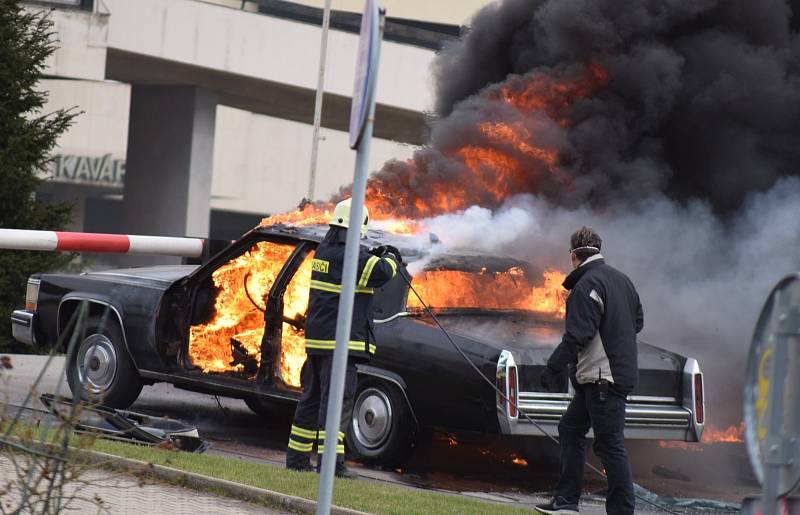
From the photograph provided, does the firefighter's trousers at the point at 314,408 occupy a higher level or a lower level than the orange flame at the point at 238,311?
lower

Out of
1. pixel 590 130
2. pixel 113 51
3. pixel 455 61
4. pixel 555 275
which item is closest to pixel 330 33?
pixel 113 51

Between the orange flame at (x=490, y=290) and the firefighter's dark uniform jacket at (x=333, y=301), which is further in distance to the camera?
the orange flame at (x=490, y=290)

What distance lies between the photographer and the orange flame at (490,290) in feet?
29.7

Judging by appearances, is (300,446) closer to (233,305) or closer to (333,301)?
(333,301)

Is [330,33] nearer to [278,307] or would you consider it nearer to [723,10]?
[723,10]

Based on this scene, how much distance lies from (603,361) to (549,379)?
14.8 inches

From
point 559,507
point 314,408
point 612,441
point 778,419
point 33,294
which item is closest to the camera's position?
point 778,419

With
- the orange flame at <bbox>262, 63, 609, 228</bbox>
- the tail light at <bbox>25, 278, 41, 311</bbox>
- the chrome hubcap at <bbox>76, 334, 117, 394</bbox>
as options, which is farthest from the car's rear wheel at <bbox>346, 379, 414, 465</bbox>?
the tail light at <bbox>25, 278, 41, 311</bbox>

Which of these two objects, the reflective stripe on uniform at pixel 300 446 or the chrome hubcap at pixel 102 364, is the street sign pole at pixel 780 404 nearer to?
the reflective stripe on uniform at pixel 300 446

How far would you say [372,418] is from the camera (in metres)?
8.62

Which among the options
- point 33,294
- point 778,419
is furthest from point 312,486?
point 33,294

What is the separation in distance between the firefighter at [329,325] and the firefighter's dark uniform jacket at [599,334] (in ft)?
4.30

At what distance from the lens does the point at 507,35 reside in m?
14.4

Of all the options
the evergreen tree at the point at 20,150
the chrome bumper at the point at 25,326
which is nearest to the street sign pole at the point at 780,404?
the chrome bumper at the point at 25,326
